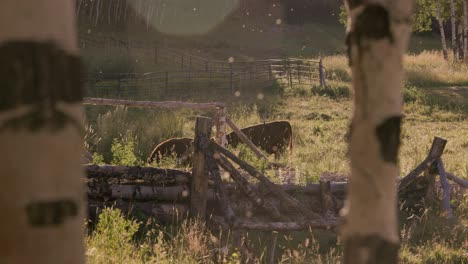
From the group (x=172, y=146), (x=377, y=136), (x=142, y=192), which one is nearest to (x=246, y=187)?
(x=142, y=192)

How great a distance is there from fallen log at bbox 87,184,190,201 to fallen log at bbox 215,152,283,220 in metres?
0.62

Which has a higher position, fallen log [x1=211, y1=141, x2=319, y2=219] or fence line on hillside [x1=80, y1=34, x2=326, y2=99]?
fence line on hillside [x1=80, y1=34, x2=326, y2=99]

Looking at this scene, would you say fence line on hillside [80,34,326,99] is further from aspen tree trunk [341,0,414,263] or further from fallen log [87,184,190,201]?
aspen tree trunk [341,0,414,263]

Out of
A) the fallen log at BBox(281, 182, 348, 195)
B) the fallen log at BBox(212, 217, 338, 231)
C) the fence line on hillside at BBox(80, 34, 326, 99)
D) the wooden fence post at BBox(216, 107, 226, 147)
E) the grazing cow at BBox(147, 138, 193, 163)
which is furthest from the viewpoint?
the fence line on hillside at BBox(80, 34, 326, 99)

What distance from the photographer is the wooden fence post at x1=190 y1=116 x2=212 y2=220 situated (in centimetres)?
848

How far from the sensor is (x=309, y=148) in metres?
15.4

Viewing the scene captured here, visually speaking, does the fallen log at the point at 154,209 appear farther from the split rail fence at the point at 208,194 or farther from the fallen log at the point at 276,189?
the fallen log at the point at 276,189

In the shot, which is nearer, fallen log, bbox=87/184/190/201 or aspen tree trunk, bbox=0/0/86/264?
aspen tree trunk, bbox=0/0/86/264

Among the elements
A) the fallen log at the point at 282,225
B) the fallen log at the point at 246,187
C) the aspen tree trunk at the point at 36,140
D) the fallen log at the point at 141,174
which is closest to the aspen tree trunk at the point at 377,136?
the aspen tree trunk at the point at 36,140

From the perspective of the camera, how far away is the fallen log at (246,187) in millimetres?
8484

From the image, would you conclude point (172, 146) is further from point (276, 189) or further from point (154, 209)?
point (276, 189)

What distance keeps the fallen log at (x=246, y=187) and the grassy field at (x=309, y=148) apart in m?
0.36

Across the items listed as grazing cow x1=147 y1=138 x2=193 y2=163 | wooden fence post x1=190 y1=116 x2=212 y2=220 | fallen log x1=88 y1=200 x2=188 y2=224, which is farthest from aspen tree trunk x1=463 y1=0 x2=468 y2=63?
fallen log x1=88 y1=200 x2=188 y2=224

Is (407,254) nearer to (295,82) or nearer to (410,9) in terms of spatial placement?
(410,9)
